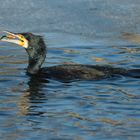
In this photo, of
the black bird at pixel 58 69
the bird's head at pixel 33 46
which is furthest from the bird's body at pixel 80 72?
the bird's head at pixel 33 46

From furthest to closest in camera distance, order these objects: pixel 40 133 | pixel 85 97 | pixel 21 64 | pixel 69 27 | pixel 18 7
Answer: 1. pixel 18 7
2. pixel 69 27
3. pixel 21 64
4. pixel 85 97
5. pixel 40 133

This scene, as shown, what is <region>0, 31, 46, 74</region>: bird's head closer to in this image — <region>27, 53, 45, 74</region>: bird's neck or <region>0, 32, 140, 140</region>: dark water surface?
<region>27, 53, 45, 74</region>: bird's neck

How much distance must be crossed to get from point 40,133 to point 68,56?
183 inches

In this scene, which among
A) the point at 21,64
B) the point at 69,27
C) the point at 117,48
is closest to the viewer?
the point at 21,64

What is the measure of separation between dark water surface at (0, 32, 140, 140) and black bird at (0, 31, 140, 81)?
171 mm

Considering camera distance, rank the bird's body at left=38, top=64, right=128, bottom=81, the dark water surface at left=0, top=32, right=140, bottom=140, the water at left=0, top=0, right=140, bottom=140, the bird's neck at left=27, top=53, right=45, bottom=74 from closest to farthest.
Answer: the dark water surface at left=0, top=32, right=140, bottom=140 < the water at left=0, top=0, right=140, bottom=140 < the bird's body at left=38, top=64, right=128, bottom=81 < the bird's neck at left=27, top=53, right=45, bottom=74

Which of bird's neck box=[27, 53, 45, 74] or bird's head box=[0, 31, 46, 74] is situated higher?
bird's head box=[0, 31, 46, 74]

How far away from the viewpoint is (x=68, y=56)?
1266cm

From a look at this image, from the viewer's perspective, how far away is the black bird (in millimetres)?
11102

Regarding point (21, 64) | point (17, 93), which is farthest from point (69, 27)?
point (17, 93)

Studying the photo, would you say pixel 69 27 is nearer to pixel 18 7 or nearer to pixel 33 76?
pixel 18 7

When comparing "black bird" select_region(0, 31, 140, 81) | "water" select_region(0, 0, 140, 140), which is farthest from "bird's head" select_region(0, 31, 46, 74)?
"water" select_region(0, 0, 140, 140)

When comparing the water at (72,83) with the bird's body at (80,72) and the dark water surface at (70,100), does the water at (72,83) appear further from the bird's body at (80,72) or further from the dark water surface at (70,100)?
the bird's body at (80,72)

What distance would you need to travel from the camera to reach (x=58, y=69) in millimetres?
11312
